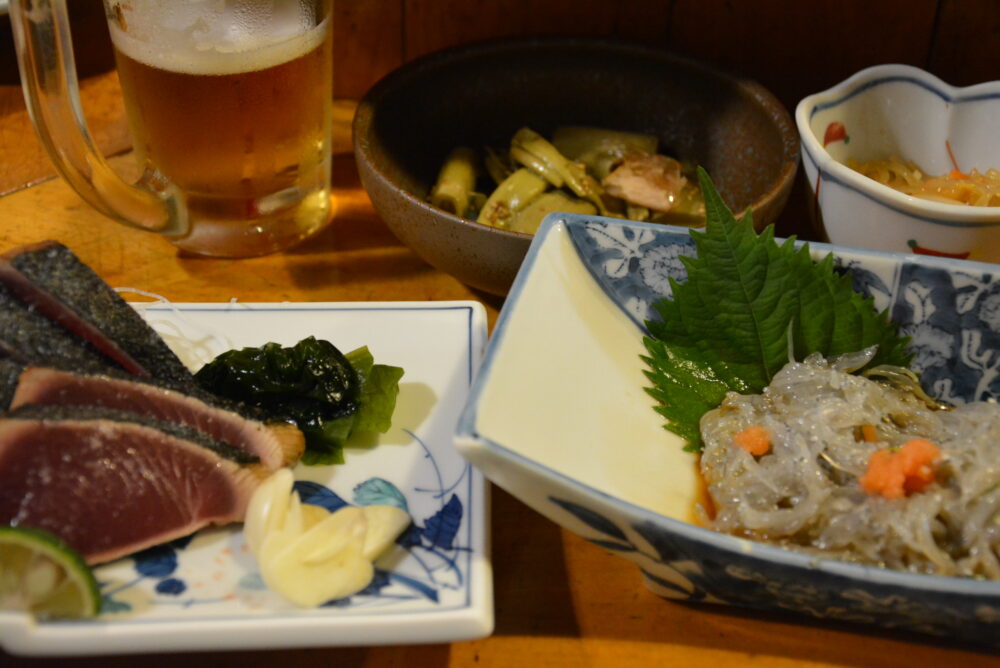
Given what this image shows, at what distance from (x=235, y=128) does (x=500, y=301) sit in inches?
24.0

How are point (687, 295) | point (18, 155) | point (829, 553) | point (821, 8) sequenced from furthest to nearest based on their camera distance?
point (18, 155), point (821, 8), point (687, 295), point (829, 553)

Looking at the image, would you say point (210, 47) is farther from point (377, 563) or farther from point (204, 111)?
point (377, 563)

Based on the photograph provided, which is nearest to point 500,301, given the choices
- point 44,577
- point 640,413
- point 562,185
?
point 562,185

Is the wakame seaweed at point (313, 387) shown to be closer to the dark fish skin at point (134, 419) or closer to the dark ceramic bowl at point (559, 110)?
the dark fish skin at point (134, 419)

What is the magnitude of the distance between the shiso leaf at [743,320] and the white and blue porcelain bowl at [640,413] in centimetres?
4

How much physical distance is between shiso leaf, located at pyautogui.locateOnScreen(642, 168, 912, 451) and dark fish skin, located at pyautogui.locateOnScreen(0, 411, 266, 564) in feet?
2.18

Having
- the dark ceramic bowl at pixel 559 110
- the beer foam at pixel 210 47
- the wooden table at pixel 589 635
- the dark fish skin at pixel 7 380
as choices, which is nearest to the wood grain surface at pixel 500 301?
the wooden table at pixel 589 635

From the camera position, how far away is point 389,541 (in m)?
1.18

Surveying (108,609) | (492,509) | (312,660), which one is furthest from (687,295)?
(108,609)

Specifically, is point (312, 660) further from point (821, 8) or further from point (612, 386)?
point (821, 8)

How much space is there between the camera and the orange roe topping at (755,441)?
1.31 m

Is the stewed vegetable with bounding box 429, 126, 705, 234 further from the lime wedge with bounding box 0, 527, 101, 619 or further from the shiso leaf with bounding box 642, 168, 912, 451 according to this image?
the lime wedge with bounding box 0, 527, 101, 619

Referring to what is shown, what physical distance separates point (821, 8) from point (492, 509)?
1.45 meters

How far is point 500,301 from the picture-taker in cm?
184
